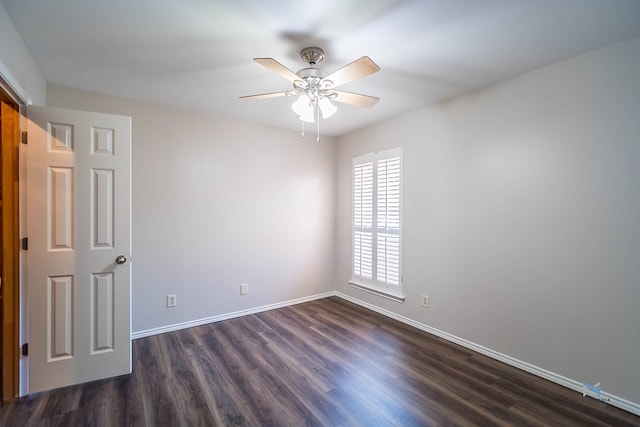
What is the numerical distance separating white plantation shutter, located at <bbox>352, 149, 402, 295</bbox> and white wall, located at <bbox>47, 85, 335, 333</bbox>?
0.58m

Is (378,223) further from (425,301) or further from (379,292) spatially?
(425,301)

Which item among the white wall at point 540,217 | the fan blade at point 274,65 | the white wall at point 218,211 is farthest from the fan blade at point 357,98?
the white wall at point 218,211

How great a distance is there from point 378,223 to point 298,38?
2.45 meters

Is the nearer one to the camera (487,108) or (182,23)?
(182,23)

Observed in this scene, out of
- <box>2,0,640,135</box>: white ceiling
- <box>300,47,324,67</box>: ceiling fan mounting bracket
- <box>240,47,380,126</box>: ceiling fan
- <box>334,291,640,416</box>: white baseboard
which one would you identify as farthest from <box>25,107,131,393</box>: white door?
<box>334,291,640,416</box>: white baseboard

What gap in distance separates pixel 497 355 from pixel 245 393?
2.20 meters

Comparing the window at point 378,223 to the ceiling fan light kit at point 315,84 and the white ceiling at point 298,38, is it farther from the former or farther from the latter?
the ceiling fan light kit at point 315,84

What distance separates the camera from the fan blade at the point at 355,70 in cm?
168

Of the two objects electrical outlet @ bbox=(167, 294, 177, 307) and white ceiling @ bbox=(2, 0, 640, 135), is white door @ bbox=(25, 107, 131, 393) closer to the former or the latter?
white ceiling @ bbox=(2, 0, 640, 135)

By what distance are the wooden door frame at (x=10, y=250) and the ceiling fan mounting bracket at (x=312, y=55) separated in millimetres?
2013

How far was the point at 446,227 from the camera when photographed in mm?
3094

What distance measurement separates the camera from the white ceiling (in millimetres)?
1677

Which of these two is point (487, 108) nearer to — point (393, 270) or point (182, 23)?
point (393, 270)

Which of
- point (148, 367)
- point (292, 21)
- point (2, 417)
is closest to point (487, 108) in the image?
point (292, 21)
